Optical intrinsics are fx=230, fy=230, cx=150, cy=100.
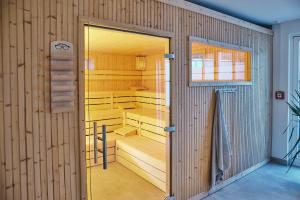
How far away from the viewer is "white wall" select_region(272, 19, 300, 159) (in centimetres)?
412

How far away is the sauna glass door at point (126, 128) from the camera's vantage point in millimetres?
2348

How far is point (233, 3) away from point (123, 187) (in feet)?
9.48

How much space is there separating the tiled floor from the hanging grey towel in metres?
0.32

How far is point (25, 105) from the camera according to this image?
68.4 inches

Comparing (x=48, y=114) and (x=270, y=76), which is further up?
(x=270, y=76)

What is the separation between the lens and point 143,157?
11.1ft

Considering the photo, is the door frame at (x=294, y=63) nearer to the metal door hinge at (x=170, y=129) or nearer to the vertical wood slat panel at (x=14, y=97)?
the metal door hinge at (x=170, y=129)

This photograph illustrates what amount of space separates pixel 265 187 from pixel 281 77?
2040 millimetres

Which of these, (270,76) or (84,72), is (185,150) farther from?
(270,76)

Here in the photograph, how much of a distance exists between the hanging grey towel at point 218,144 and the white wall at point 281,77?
175 centimetres

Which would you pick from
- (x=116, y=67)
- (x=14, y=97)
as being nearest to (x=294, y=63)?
(x=116, y=67)

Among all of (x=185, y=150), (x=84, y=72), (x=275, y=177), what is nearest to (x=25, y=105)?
(x=84, y=72)

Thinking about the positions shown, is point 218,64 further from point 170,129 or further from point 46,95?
point 46,95

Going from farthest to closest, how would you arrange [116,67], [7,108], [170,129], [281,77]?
[116,67] < [281,77] < [170,129] < [7,108]
